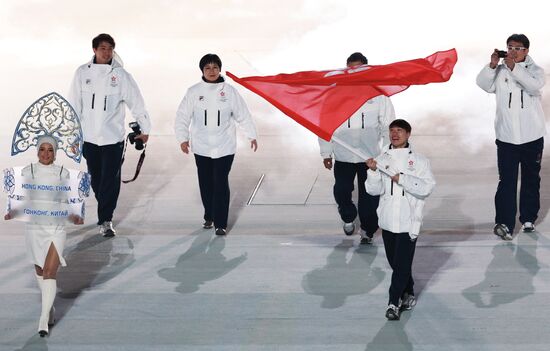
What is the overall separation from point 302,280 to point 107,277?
155 centimetres

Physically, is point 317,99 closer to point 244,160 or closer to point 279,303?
point 279,303

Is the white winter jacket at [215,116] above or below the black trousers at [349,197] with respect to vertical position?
above

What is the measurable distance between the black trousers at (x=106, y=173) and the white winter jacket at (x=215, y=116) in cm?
62

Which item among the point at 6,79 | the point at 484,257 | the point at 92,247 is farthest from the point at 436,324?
the point at 6,79

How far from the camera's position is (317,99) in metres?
10.1

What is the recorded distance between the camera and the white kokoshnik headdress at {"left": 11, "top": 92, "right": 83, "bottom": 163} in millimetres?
9414

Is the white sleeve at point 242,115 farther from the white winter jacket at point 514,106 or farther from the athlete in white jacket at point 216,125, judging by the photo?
the white winter jacket at point 514,106

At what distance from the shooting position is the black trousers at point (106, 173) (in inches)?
474

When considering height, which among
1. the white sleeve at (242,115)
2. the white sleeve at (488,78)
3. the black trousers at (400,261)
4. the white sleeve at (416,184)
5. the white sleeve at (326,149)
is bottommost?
the black trousers at (400,261)

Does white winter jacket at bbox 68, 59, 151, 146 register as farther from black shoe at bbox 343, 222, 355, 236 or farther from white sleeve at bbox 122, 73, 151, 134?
black shoe at bbox 343, 222, 355, 236

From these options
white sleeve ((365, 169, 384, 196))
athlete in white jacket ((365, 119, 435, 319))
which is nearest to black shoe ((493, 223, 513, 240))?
athlete in white jacket ((365, 119, 435, 319))

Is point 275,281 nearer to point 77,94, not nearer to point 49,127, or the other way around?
point 49,127

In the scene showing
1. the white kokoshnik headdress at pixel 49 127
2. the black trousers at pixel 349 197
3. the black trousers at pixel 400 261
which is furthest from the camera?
the black trousers at pixel 349 197

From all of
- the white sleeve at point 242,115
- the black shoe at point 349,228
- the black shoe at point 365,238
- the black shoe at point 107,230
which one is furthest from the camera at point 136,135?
the black shoe at point 365,238
